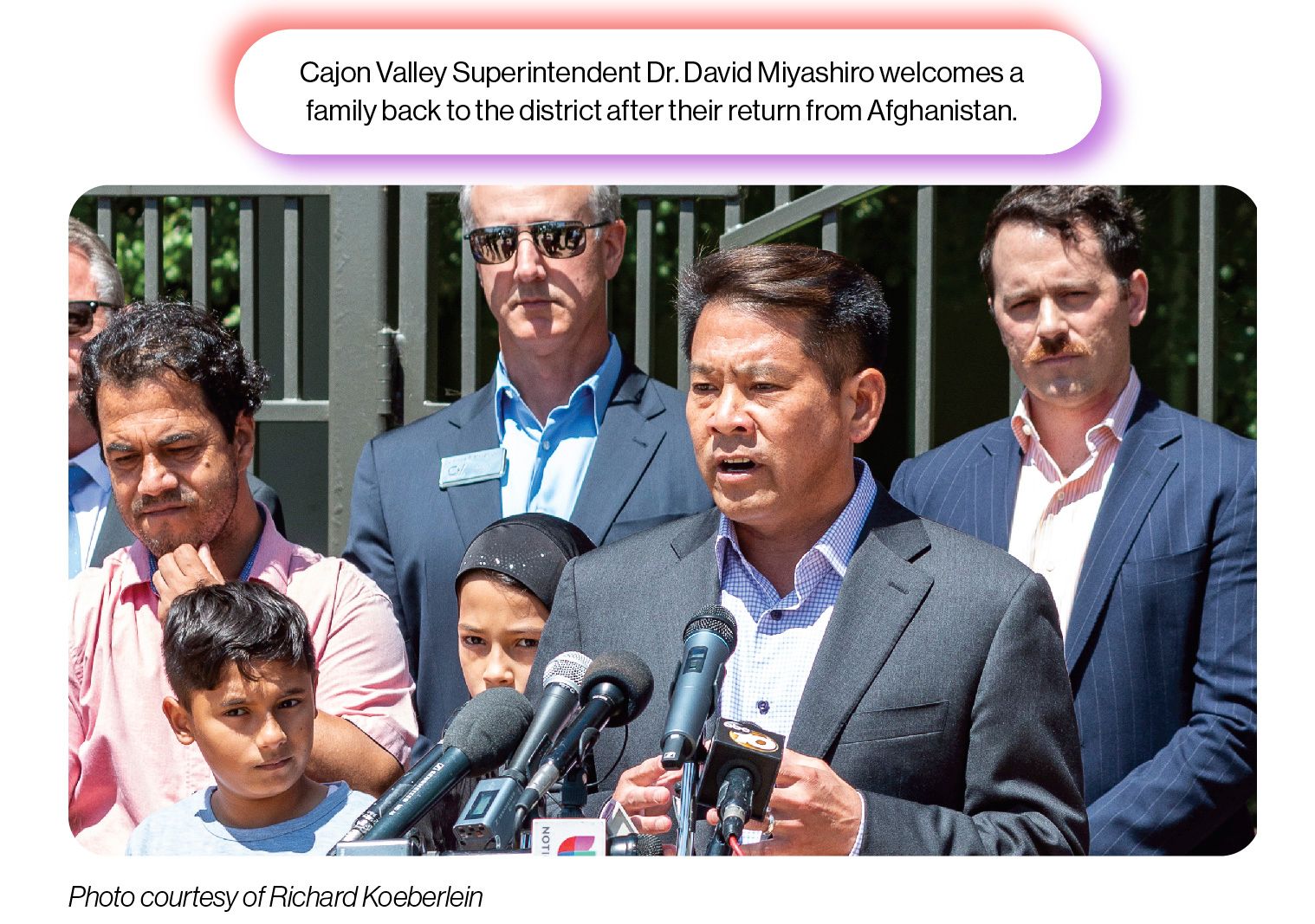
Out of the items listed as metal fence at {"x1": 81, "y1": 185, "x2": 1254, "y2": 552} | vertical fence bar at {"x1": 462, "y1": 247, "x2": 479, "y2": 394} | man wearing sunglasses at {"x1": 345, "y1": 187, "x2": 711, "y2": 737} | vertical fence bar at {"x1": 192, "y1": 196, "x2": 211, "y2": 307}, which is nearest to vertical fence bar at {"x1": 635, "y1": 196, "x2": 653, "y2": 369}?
metal fence at {"x1": 81, "y1": 185, "x2": 1254, "y2": 552}

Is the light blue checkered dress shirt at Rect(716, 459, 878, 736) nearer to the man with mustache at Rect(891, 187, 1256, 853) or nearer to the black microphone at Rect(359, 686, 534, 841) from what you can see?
the man with mustache at Rect(891, 187, 1256, 853)

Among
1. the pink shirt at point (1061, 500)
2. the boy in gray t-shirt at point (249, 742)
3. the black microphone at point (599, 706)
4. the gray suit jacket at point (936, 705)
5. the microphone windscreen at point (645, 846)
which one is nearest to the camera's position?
the black microphone at point (599, 706)

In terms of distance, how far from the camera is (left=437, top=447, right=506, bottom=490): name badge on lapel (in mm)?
4180

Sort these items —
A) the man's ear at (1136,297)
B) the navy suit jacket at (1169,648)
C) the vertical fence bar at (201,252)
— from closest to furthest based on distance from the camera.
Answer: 1. the navy suit jacket at (1169,648)
2. the man's ear at (1136,297)
3. the vertical fence bar at (201,252)

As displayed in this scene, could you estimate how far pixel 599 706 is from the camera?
2.77 metres

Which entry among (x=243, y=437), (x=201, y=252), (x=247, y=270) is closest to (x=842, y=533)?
(x=243, y=437)

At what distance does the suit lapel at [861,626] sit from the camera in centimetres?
344

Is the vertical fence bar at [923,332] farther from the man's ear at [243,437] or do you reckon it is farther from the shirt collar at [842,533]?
the man's ear at [243,437]

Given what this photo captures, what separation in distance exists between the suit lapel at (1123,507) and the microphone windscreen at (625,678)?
133 cm

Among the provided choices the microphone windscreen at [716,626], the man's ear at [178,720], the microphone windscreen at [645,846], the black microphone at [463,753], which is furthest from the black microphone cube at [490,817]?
the man's ear at [178,720]

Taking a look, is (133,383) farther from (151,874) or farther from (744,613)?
(744,613)

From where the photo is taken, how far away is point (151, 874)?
3.64 meters

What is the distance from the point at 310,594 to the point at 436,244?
1.20 m

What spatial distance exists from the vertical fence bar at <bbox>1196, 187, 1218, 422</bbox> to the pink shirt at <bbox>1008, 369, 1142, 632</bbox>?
0.77ft
